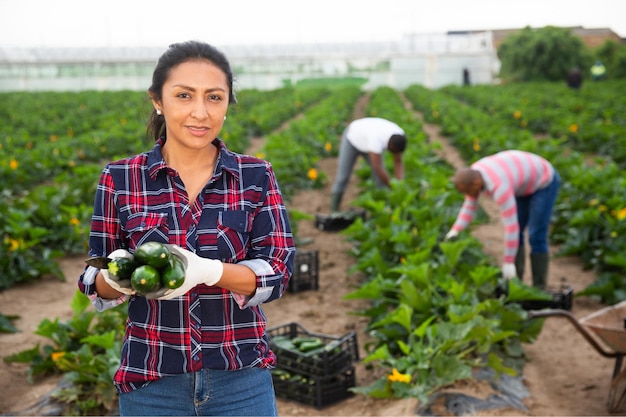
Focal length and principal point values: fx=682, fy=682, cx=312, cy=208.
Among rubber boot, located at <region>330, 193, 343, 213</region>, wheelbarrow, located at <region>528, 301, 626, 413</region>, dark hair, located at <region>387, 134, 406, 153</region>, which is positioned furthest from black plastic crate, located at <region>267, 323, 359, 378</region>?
rubber boot, located at <region>330, 193, 343, 213</region>

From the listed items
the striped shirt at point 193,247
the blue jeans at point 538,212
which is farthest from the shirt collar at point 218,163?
the blue jeans at point 538,212

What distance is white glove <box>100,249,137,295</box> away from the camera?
5.64 feet

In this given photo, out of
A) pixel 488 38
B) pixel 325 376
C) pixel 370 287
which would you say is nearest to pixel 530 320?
pixel 370 287

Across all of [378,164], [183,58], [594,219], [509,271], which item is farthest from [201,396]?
[378,164]

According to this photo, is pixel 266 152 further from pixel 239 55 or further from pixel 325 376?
pixel 239 55

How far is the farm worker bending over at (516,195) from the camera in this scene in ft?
16.6

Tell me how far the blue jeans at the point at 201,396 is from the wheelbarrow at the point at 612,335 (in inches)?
101

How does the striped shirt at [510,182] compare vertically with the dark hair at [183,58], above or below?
below

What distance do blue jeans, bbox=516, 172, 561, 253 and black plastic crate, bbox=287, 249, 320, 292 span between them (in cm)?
180

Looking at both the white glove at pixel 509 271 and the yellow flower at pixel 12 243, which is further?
the yellow flower at pixel 12 243

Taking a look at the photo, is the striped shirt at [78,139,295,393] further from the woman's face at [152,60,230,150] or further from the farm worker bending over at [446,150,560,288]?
the farm worker bending over at [446,150,560,288]

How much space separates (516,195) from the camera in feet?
18.3

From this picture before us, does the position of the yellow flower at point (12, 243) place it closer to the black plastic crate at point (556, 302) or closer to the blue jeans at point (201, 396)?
the black plastic crate at point (556, 302)

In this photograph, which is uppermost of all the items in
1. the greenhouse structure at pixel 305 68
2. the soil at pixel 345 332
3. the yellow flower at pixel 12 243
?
the greenhouse structure at pixel 305 68
